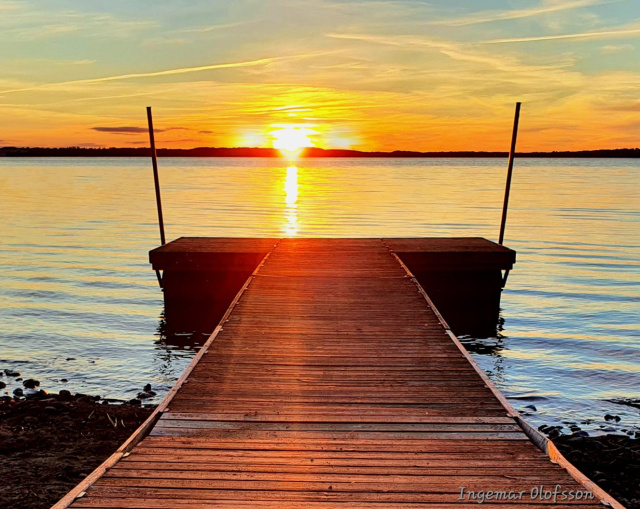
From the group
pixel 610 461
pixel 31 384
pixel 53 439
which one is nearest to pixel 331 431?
pixel 610 461

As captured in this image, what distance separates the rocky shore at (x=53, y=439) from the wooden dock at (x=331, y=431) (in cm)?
192

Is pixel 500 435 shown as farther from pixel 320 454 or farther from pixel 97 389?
pixel 97 389

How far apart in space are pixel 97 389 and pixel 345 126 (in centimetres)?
9417

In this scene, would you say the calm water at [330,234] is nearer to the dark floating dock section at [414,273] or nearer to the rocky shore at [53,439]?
the dark floating dock section at [414,273]

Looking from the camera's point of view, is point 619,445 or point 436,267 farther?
point 436,267

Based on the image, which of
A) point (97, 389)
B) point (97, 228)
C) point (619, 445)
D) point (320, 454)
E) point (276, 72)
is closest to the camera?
point (320, 454)

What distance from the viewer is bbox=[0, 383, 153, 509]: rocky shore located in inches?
266

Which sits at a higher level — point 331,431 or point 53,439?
point 331,431

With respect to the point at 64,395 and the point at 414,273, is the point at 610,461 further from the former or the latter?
the point at 64,395

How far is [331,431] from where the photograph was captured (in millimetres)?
5242

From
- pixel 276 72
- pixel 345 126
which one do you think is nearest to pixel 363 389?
pixel 276 72

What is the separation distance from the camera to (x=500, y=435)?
16.8ft

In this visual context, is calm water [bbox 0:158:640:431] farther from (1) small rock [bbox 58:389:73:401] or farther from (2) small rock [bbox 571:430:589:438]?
(1) small rock [bbox 58:389:73:401]

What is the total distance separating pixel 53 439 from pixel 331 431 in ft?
15.2
